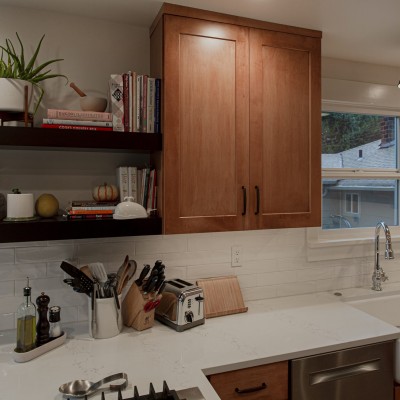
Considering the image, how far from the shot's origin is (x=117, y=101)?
1.72 meters

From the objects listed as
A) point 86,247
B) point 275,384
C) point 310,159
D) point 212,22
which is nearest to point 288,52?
point 212,22

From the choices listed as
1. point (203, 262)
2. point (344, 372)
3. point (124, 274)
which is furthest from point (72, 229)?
point (344, 372)

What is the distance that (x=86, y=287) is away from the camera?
5.47 feet

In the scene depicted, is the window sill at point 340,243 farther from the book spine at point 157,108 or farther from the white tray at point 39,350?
the white tray at point 39,350

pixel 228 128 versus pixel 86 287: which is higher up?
pixel 228 128

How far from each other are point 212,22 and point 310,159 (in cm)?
83

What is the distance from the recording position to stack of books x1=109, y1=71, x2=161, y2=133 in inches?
67.7

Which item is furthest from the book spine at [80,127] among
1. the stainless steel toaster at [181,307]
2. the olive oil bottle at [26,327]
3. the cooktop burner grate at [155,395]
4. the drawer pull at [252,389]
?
the drawer pull at [252,389]

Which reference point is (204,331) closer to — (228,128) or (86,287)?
(86,287)

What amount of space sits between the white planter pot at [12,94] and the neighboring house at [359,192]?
182cm

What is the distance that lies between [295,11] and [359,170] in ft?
4.05

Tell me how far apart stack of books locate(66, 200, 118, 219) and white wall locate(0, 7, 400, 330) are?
227 millimetres

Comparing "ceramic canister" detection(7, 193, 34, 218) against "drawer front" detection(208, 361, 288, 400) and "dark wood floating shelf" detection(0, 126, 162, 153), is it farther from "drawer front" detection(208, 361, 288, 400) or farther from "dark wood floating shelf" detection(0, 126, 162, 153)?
"drawer front" detection(208, 361, 288, 400)

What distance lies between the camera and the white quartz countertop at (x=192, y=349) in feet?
4.47
